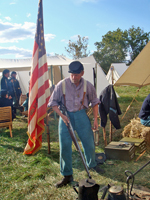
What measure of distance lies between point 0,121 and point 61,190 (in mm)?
3662

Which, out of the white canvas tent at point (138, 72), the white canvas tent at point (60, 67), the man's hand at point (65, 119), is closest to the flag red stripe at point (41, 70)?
the man's hand at point (65, 119)

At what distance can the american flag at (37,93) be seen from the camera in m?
4.28

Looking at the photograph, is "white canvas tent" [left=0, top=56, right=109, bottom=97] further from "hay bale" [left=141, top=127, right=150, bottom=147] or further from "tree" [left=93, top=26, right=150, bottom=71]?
"tree" [left=93, top=26, right=150, bottom=71]

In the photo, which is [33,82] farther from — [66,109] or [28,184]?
[28,184]

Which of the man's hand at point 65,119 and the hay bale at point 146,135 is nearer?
the man's hand at point 65,119

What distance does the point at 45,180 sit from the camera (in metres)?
3.33

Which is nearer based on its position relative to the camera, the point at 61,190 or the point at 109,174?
the point at 61,190

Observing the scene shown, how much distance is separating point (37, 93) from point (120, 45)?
33.4 m

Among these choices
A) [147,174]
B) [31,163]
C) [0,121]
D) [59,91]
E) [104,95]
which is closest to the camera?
[59,91]

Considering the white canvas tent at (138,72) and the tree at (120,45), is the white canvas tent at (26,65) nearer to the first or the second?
the white canvas tent at (138,72)

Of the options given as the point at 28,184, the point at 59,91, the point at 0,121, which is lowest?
the point at 28,184

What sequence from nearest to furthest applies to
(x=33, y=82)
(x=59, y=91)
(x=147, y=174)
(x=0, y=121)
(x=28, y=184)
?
(x=59, y=91)
(x=28, y=184)
(x=147, y=174)
(x=33, y=82)
(x=0, y=121)

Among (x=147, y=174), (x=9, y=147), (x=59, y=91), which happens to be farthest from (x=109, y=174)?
(x=9, y=147)

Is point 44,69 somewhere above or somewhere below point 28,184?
above
